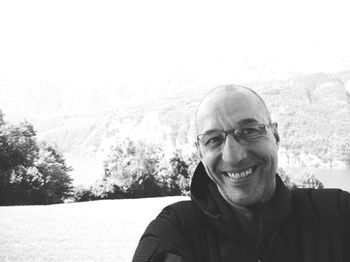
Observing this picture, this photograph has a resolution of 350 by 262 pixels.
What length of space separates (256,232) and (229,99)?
0.59 meters

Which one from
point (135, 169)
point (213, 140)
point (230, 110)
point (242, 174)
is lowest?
point (135, 169)

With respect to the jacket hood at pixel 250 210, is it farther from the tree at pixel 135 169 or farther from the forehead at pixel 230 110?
the tree at pixel 135 169

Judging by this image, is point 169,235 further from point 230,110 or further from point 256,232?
point 230,110

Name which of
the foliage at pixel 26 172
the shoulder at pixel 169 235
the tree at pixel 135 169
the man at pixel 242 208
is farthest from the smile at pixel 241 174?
the tree at pixel 135 169

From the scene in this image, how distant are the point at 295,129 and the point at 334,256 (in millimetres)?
167555

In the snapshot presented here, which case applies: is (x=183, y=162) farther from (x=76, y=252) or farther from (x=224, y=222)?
(x=224, y=222)

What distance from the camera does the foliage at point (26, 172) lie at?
112ft

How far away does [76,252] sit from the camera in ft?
42.2

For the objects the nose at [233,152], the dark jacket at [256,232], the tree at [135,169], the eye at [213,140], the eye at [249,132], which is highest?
the eye at [249,132]

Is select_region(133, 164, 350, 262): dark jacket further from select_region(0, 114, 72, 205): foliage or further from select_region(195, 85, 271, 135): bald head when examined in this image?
select_region(0, 114, 72, 205): foliage

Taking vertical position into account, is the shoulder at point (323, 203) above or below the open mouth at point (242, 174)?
below

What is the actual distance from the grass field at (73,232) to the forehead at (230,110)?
1110cm

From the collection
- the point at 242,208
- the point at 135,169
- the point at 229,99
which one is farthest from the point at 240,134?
the point at 135,169

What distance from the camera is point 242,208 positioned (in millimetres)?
1703
